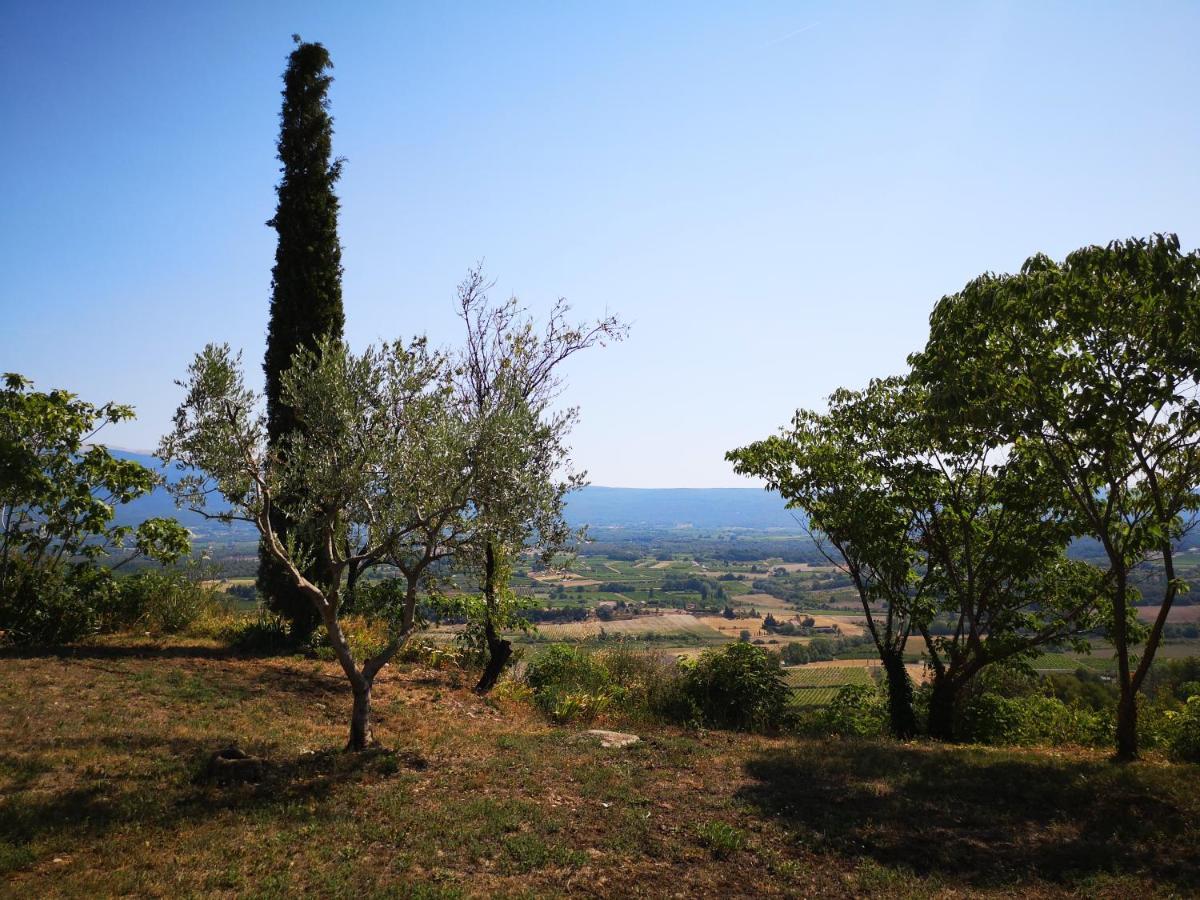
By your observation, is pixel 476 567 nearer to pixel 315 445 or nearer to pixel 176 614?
pixel 315 445

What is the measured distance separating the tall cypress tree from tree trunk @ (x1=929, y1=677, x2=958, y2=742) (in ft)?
49.4

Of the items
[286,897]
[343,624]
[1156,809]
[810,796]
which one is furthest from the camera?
[343,624]

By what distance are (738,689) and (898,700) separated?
354 cm

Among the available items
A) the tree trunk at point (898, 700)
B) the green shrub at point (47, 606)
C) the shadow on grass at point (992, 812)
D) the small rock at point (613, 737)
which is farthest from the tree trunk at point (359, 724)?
the tree trunk at point (898, 700)

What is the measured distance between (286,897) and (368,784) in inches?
119

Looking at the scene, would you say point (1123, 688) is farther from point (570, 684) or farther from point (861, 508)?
point (570, 684)

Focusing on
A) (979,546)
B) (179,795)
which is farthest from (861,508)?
(179,795)

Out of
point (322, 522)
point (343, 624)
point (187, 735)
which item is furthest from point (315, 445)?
point (343, 624)

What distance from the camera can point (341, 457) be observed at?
31.8 feet

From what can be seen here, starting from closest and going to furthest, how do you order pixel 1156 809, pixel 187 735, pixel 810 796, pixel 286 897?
1. pixel 286 897
2. pixel 1156 809
3. pixel 810 796
4. pixel 187 735

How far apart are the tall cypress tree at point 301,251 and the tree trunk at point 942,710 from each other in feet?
49.4

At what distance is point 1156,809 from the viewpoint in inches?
337

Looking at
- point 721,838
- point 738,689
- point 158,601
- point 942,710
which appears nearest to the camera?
point 721,838

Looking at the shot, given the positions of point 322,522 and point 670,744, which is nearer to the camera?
point 322,522
